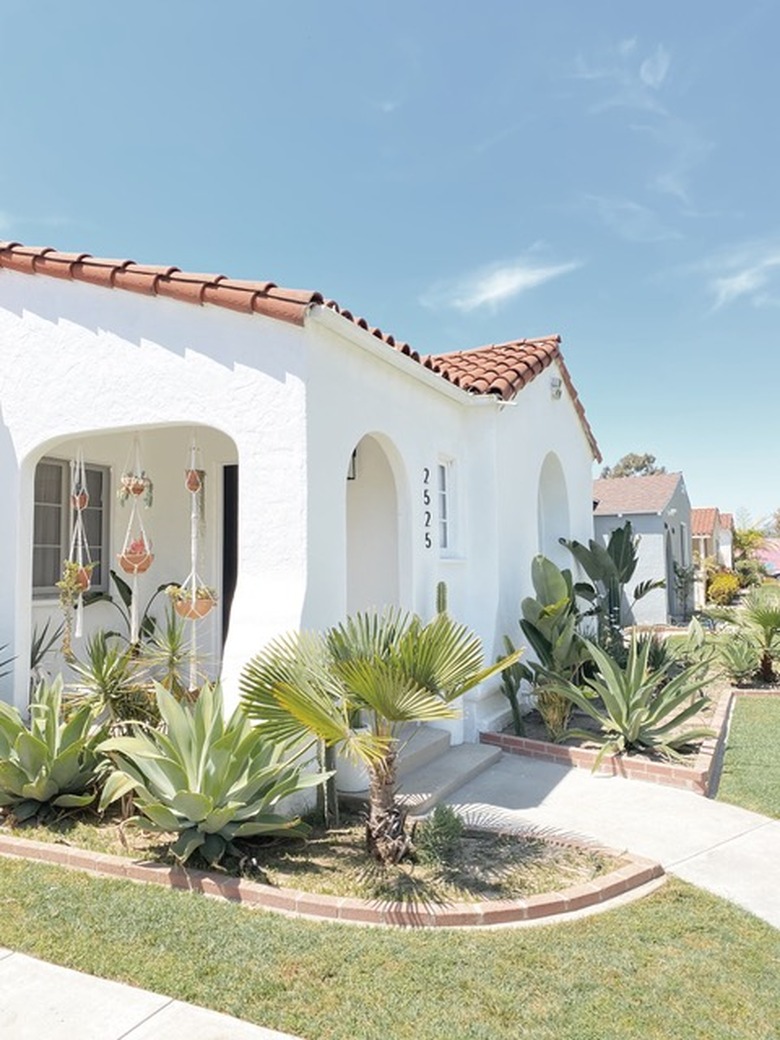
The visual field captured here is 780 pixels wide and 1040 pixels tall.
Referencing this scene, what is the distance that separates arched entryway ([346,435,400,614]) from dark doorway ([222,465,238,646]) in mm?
1806

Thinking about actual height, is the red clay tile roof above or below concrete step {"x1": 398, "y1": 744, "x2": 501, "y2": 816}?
above

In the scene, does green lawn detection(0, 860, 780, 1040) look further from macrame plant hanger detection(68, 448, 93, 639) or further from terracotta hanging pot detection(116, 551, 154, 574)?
macrame plant hanger detection(68, 448, 93, 639)

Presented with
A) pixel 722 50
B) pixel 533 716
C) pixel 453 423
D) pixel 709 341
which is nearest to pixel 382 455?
pixel 453 423

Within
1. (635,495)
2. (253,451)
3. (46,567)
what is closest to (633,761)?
(253,451)

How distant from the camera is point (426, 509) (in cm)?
974

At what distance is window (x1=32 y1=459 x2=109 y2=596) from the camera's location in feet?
32.1

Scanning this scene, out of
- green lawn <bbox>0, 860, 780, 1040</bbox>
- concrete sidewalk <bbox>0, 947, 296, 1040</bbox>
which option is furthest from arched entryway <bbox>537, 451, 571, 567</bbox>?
concrete sidewalk <bbox>0, 947, 296, 1040</bbox>

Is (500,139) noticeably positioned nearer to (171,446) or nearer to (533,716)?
(171,446)

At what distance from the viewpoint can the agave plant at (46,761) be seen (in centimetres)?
633

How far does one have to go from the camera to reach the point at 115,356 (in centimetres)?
786

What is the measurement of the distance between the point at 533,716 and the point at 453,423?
518 centimetres

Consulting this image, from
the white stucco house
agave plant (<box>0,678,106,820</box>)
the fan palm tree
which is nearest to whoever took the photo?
the fan palm tree

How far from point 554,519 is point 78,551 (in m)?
10.3

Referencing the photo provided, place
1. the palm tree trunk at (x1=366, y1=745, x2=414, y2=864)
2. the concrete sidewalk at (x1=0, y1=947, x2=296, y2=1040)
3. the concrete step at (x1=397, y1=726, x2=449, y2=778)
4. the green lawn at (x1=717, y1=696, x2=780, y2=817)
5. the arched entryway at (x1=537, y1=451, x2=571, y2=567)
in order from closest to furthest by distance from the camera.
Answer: the concrete sidewalk at (x1=0, y1=947, x2=296, y2=1040) < the palm tree trunk at (x1=366, y1=745, x2=414, y2=864) < the green lawn at (x1=717, y1=696, x2=780, y2=817) < the concrete step at (x1=397, y1=726, x2=449, y2=778) < the arched entryway at (x1=537, y1=451, x2=571, y2=567)
